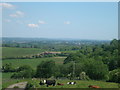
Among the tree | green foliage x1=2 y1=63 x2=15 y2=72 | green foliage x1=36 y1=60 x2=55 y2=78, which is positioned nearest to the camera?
the tree

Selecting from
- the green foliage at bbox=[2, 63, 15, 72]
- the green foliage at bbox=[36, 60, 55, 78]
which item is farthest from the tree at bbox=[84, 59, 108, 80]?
the green foliage at bbox=[2, 63, 15, 72]

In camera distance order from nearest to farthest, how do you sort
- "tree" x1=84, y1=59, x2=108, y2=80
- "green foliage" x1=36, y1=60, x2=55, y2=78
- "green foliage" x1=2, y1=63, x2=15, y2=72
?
1. "tree" x1=84, y1=59, x2=108, y2=80
2. "green foliage" x1=36, y1=60, x2=55, y2=78
3. "green foliage" x1=2, y1=63, x2=15, y2=72

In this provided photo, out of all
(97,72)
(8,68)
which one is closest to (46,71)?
(97,72)

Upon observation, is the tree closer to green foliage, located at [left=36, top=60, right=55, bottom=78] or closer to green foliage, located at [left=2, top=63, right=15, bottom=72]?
green foliage, located at [left=36, top=60, right=55, bottom=78]

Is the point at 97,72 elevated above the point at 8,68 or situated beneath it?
elevated above

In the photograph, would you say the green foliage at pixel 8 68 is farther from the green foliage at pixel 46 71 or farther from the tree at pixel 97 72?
the tree at pixel 97 72

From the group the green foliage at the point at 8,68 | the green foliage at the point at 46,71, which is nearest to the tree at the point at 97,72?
the green foliage at the point at 46,71

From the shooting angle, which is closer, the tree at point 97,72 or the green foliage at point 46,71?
the tree at point 97,72

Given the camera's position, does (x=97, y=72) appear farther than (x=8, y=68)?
No

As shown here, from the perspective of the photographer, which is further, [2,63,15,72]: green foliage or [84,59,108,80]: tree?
[2,63,15,72]: green foliage

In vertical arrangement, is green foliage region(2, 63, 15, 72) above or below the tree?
below

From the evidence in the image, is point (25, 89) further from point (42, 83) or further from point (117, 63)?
point (117, 63)

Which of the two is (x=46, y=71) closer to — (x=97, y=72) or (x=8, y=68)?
(x=97, y=72)

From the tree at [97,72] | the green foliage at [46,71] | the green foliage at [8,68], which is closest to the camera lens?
the tree at [97,72]
